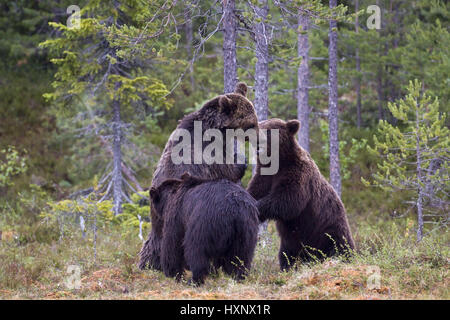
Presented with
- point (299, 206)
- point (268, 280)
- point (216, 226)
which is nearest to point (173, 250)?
point (216, 226)

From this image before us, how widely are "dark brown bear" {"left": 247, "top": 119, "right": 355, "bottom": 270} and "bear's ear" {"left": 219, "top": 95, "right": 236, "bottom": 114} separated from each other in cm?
87

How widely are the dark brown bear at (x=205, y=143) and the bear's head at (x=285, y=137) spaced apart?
44 cm

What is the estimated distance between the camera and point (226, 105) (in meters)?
7.13

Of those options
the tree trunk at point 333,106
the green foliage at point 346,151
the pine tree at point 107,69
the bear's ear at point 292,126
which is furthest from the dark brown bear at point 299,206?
the green foliage at point 346,151

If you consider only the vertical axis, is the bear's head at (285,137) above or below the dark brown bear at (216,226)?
above

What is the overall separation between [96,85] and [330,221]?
8436mm

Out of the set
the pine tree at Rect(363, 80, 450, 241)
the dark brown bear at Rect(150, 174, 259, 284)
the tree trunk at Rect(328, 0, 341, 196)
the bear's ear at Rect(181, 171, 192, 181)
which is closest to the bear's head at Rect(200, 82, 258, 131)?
the bear's ear at Rect(181, 171, 192, 181)

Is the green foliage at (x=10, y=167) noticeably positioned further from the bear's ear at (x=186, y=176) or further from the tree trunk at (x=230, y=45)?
the bear's ear at (x=186, y=176)

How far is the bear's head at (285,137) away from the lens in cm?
761

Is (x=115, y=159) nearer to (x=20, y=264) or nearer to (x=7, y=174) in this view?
(x=7, y=174)

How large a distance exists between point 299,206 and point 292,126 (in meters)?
1.22

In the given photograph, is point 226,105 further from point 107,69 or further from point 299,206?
point 107,69
